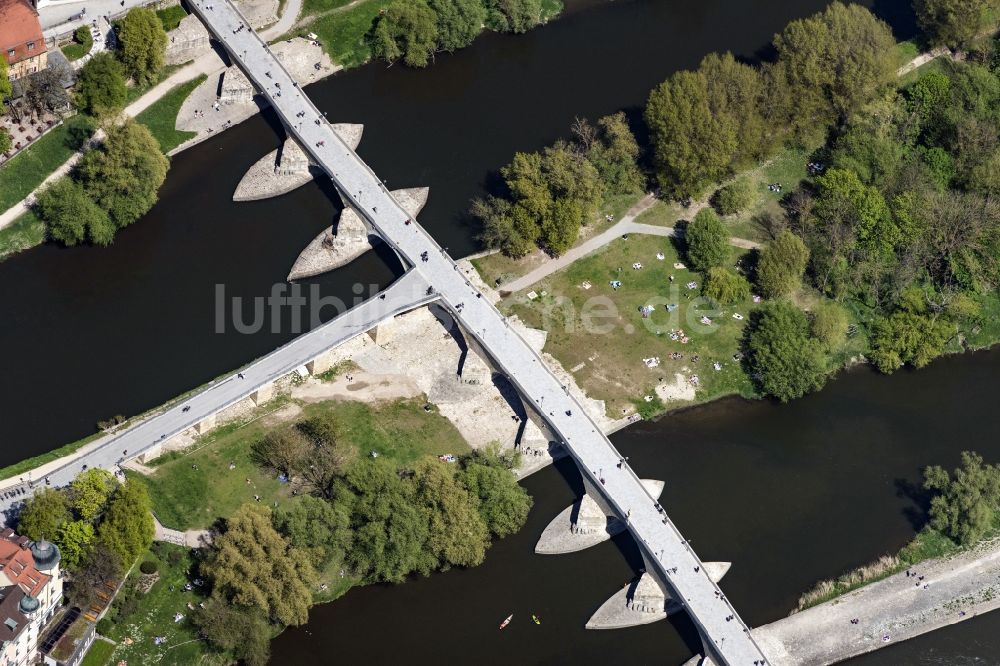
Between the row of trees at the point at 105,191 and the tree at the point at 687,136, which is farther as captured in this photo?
the tree at the point at 687,136

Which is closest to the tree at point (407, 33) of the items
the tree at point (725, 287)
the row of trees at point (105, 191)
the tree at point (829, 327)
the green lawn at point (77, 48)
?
the row of trees at point (105, 191)

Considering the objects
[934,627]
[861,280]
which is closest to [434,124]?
[861,280]

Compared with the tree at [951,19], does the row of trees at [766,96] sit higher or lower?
higher

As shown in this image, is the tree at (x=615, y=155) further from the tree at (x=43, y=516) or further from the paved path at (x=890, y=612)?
the tree at (x=43, y=516)

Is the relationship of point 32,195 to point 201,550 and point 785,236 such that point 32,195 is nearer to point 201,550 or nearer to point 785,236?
point 201,550

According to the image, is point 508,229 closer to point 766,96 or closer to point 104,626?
point 766,96

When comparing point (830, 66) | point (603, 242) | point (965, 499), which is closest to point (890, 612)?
point (965, 499)

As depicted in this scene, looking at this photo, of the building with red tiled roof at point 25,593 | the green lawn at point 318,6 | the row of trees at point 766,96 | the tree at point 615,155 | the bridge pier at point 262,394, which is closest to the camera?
the building with red tiled roof at point 25,593
